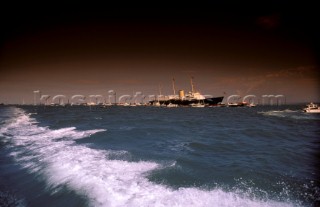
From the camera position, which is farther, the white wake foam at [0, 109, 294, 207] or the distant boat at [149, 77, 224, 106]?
the distant boat at [149, 77, 224, 106]

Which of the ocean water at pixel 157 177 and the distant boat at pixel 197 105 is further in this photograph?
the distant boat at pixel 197 105

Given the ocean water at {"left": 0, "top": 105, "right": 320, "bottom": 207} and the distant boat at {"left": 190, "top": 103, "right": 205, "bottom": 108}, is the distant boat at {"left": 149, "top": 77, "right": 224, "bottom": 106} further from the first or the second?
Answer: the ocean water at {"left": 0, "top": 105, "right": 320, "bottom": 207}

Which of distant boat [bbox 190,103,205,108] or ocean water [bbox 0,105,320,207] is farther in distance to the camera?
distant boat [bbox 190,103,205,108]

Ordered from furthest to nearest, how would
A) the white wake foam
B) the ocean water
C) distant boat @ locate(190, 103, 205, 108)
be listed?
distant boat @ locate(190, 103, 205, 108) < the ocean water < the white wake foam

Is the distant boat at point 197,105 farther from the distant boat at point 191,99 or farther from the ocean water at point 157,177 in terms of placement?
the ocean water at point 157,177

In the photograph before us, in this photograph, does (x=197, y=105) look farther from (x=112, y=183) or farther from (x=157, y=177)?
(x=112, y=183)

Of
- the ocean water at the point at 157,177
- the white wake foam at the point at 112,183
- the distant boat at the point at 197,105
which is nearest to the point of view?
the white wake foam at the point at 112,183

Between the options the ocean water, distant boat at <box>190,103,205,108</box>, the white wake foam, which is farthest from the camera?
distant boat at <box>190,103,205,108</box>

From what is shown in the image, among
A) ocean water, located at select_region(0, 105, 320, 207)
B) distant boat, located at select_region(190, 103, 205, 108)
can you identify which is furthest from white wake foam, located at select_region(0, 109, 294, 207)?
distant boat, located at select_region(190, 103, 205, 108)

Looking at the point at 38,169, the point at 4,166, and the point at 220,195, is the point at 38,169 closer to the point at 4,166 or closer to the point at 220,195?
the point at 4,166

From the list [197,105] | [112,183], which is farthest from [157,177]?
[197,105]

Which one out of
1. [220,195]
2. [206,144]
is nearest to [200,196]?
[220,195]

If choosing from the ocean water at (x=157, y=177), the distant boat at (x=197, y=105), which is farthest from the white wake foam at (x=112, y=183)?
the distant boat at (x=197, y=105)

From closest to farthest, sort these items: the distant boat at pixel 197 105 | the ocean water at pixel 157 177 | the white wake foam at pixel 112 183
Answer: the white wake foam at pixel 112 183 → the ocean water at pixel 157 177 → the distant boat at pixel 197 105
